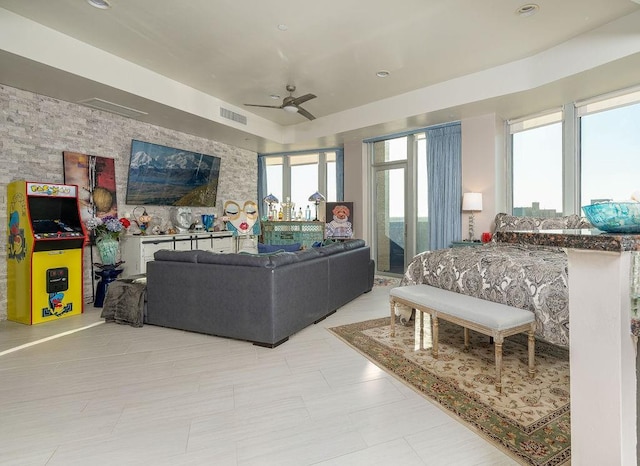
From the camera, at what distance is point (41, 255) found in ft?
13.2

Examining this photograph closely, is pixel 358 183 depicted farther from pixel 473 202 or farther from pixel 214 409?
pixel 214 409

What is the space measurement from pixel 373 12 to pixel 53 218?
177 inches

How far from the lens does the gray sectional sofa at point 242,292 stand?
3297 millimetres

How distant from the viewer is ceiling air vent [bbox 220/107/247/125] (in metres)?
6.05

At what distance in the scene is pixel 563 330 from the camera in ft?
8.35

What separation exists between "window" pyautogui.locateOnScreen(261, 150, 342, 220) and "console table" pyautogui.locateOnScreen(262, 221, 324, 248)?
2.43 feet

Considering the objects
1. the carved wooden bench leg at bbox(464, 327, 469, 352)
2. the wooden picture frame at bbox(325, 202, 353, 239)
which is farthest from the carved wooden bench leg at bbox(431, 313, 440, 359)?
the wooden picture frame at bbox(325, 202, 353, 239)

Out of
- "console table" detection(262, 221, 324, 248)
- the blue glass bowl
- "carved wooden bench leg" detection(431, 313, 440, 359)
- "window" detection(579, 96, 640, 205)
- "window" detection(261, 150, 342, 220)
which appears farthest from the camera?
"window" detection(261, 150, 342, 220)

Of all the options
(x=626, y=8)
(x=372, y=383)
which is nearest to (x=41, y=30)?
(x=372, y=383)

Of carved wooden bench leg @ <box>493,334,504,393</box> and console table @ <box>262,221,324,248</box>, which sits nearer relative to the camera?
carved wooden bench leg @ <box>493,334,504,393</box>

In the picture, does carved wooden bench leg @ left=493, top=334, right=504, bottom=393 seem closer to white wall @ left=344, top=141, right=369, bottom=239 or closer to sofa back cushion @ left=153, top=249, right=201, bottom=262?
sofa back cushion @ left=153, top=249, right=201, bottom=262

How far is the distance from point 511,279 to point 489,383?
895 millimetres

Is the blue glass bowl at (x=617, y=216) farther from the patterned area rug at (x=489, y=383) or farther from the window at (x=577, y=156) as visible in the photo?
the window at (x=577, y=156)

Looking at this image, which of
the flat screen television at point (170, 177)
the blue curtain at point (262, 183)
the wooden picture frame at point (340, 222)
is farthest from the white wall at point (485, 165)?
the flat screen television at point (170, 177)
